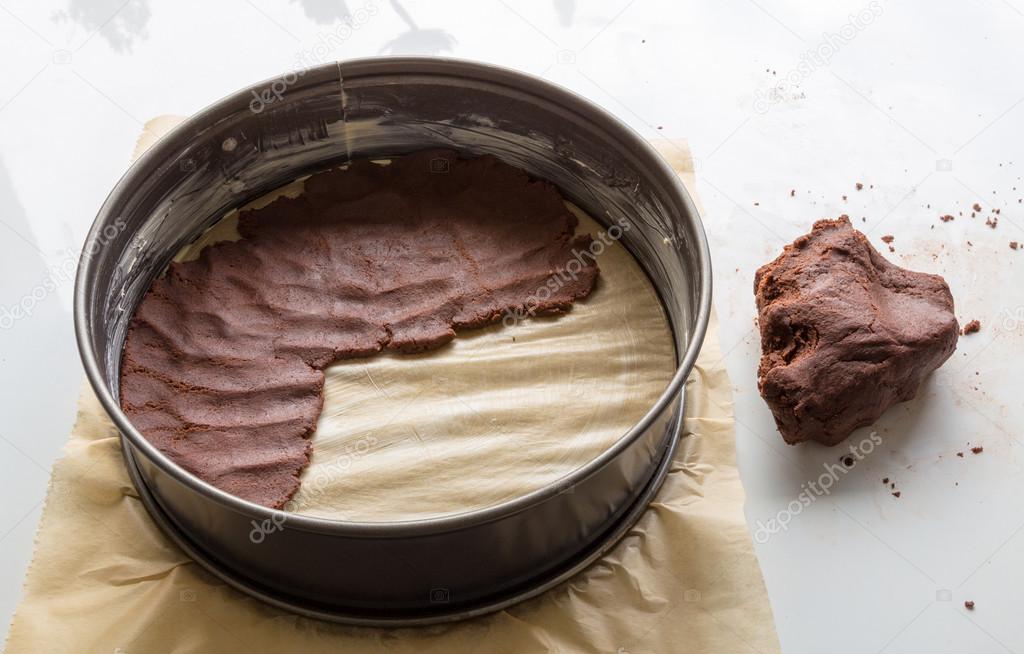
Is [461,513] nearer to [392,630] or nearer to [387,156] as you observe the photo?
[392,630]

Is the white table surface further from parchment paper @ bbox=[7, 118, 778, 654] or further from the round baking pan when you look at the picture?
the round baking pan

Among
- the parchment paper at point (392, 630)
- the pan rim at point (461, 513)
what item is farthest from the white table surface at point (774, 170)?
the pan rim at point (461, 513)

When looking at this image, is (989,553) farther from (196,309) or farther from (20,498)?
(20,498)

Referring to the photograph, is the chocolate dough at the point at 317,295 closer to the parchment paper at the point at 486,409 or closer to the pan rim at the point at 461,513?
the parchment paper at the point at 486,409

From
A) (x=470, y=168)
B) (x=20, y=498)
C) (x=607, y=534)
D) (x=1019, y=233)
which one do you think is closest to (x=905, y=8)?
(x=1019, y=233)

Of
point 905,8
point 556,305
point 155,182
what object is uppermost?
point 905,8
